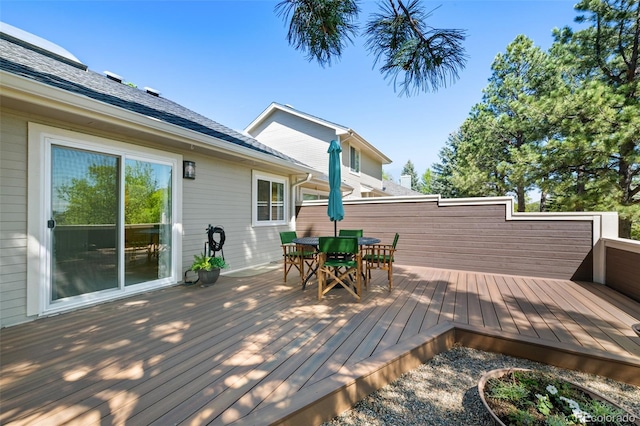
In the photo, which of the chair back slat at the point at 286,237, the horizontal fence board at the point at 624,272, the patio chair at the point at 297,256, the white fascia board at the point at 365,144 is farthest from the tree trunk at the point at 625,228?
the chair back slat at the point at 286,237

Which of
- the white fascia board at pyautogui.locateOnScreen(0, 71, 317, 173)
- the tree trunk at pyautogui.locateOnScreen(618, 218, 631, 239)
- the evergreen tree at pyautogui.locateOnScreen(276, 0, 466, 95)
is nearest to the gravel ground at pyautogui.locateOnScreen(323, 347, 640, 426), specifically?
the evergreen tree at pyautogui.locateOnScreen(276, 0, 466, 95)

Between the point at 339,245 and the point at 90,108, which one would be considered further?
the point at 339,245

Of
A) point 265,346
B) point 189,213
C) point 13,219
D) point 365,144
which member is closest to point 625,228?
point 365,144

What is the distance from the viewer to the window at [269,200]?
6309mm

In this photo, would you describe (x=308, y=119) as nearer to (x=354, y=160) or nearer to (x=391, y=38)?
(x=354, y=160)

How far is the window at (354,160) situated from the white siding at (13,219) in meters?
10.5

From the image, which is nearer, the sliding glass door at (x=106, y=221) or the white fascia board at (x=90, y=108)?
the white fascia board at (x=90, y=108)

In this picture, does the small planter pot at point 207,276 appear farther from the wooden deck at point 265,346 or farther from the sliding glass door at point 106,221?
the sliding glass door at point 106,221

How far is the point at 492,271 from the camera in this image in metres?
5.34

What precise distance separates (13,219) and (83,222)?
0.58 m

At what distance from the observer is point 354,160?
1280 centimetres

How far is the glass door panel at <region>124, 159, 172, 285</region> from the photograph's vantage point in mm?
3854

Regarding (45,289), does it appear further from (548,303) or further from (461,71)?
(548,303)

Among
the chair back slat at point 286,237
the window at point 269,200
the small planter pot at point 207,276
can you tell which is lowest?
the small planter pot at point 207,276
